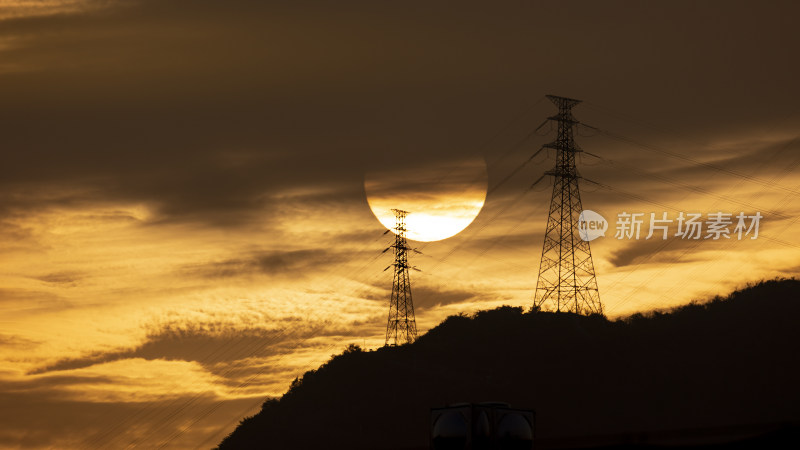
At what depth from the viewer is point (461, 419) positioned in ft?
132

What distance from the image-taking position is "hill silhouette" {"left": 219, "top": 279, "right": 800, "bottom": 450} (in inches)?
6299

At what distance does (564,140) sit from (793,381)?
80171 millimetres

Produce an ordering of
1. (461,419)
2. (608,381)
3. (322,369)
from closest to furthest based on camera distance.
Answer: (461,419), (608,381), (322,369)

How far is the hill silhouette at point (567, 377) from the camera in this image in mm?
160000

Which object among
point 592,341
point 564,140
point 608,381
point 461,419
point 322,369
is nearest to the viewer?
point 461,419


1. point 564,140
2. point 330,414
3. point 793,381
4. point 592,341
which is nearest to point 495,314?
point 592,341

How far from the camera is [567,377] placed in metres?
172

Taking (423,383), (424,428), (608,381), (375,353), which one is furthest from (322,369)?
(608,381)

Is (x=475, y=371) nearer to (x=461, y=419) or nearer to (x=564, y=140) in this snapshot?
(x=564, y=140)

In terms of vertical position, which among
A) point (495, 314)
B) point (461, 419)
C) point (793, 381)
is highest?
point (495, 314)

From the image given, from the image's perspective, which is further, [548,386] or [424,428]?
[548,386]

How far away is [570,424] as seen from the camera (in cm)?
15888

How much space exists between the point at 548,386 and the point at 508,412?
134 meters

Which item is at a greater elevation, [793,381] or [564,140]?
[564,140]
